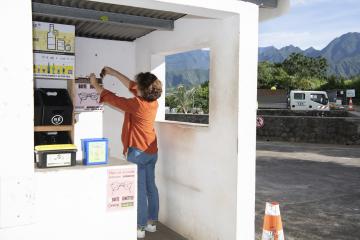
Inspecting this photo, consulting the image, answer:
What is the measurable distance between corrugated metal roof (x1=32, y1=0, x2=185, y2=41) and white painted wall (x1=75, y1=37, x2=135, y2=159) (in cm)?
14

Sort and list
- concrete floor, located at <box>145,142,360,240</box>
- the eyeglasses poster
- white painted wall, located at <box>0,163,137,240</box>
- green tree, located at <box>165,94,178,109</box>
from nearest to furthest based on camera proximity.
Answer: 1. white painted wall, located at <box>0,163,137,240</box>
2. the eyeglasses poster
3. concrete floor, located at <box>145,142,360,240</box>
4. green tree, located at <box>165,94,178,109</box>

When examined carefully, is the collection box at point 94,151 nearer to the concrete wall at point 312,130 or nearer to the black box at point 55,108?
the black box at point 55,108

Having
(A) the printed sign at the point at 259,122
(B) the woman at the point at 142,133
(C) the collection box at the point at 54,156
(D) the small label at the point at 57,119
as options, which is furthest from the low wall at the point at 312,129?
(C) the collection box at the point at 54,156

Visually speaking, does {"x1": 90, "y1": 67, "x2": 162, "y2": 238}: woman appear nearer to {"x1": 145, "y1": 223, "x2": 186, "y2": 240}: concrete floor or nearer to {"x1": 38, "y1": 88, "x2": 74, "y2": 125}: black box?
{"x1": 145, "y1": 223, "x2": 186, "y2": 240}: concrete floor

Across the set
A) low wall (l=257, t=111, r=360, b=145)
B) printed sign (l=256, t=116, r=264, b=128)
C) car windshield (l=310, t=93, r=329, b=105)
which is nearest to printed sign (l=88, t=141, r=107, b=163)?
printed sign (l=256, t=116, r=264, b=128)

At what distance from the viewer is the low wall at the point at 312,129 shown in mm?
15805

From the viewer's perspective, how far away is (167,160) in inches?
213

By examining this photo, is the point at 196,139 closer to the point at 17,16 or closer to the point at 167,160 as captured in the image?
the point at 167,160

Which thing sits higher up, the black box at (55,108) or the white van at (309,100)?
the white van at (309,100)

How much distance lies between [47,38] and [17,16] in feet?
5.63

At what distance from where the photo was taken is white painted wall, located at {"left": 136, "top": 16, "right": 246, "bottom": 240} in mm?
4031

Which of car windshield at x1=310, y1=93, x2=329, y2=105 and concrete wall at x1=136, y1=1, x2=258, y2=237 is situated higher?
car windshield at x1=310, y1=93, x2=329, y2=105

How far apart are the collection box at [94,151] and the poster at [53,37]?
1452 mm

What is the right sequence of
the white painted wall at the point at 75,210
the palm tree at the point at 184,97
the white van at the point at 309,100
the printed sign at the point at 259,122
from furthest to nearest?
1. the white van at the point at 309,100
2. the palm tree at the point at 184,97
3. the printed sign at the point at 259,122
4. the white painted wall at the point at 75,210
